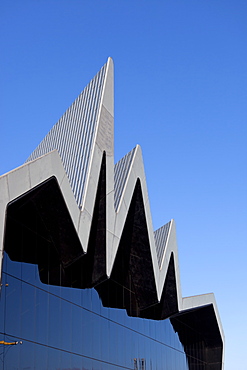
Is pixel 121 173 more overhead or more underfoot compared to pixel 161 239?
more overhead

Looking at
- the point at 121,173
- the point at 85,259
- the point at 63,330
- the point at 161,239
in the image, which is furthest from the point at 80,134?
the point at 161,239

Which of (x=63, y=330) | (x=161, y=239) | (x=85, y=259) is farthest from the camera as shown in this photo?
(x=161, y=239)

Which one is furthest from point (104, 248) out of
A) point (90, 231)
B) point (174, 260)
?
point (174, 260)

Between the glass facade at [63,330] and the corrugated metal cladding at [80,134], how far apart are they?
4.26 meters

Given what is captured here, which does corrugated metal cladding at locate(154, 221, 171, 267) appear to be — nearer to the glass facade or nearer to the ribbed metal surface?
the glass facade

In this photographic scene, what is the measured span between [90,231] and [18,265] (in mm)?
5482

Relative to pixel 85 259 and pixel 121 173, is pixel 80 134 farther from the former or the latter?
pixel 85 259

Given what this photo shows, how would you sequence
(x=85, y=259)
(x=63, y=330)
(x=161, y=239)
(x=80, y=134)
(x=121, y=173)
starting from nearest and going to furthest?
(x=63, y=330)
(x=85, y=259)
(x=80, y=134)
(x=121, y=173)
(x=161, y=239)

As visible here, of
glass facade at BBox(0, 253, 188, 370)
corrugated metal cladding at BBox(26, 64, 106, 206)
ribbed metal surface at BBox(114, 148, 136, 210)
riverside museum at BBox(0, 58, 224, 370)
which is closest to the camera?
glass facade at BBox(0, 253, 188, 370)

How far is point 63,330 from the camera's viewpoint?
23156 mm

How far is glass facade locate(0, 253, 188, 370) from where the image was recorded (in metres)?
19.4

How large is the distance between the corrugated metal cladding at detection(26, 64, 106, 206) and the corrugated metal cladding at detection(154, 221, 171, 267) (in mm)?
9046

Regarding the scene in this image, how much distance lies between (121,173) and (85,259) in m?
5.83

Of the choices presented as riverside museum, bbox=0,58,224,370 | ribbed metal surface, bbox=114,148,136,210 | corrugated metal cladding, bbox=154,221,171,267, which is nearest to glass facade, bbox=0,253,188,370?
riverside museum, bbox=0,58,224,370
